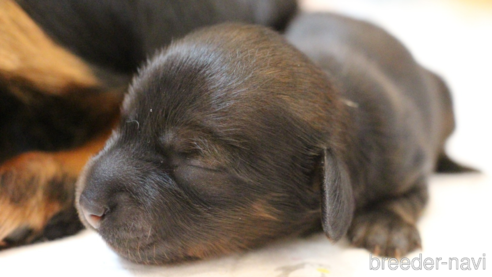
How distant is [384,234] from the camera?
5.58ft

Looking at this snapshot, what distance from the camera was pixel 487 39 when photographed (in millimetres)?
4418

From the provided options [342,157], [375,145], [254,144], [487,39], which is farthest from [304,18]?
[487,39]

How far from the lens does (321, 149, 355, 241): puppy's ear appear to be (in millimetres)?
1432

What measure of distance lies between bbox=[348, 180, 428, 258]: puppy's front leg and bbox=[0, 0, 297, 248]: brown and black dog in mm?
1005

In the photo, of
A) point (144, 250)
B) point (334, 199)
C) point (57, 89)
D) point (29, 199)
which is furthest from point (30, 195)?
point (334, 199)

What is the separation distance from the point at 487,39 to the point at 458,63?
62 cm

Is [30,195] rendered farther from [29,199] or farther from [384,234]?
[384,234]

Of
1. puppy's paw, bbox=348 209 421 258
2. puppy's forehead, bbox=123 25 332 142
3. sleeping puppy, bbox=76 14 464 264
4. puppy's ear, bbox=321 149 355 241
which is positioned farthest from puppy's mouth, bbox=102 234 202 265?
puppy's paw, bbox=348 209 421 258

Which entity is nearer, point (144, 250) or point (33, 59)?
point (144, 250)

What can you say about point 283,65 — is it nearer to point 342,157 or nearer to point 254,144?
point 254,144

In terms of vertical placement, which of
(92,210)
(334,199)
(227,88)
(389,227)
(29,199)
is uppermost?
(227,88)

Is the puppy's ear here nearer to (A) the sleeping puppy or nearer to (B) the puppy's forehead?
(A) the sleeping puppy

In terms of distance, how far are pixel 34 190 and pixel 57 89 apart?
0.39 meters

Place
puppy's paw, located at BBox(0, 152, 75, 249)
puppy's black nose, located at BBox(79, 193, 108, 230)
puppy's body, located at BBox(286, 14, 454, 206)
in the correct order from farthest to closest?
puppy's body, located at BBox(286, 14, 454, 206)
puppy's paw, located at BBox(0, 152, 75, 249)
puppy's black nose, located at BBox(79, 193, 108, 230)
